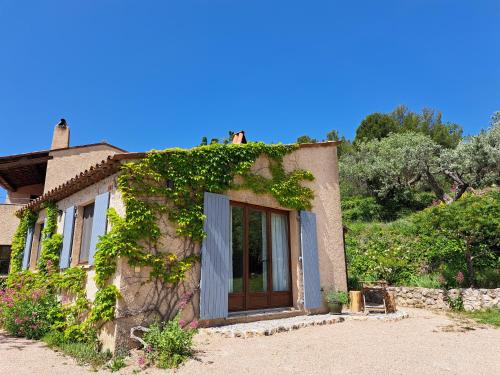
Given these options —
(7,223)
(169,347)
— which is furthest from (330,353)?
(7,223)

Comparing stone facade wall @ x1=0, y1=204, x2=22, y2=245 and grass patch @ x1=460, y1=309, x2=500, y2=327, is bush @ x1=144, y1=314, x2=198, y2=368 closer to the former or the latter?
grass patch @ x1=460, y1=309, x2=500, y2=327

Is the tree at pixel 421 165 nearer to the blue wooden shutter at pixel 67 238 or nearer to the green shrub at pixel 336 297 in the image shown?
the green shrub at pixel 336 297

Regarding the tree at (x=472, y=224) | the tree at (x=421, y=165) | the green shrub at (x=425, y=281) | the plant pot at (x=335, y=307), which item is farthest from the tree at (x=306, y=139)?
the plant pot at (x=335, y=307)

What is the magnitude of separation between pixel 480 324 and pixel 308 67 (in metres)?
9.54

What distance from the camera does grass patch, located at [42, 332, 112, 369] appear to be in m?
5.08

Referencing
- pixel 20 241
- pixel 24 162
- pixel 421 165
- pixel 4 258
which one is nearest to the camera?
pixel 20 241

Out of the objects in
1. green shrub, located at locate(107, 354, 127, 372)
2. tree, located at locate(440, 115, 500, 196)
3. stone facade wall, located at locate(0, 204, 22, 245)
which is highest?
tree, located at locate(440, 115, 500, 196)

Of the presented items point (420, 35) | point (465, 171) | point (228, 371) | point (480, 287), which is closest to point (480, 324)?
point (480, 287)

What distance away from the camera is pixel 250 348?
213 inches

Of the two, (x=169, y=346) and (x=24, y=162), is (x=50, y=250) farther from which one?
(x=24, y=162)

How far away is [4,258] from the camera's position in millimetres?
14688

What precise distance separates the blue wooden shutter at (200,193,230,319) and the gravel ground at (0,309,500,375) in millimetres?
699

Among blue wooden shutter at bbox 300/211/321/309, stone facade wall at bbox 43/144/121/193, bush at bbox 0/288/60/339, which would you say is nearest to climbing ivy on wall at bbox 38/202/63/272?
bush at bbox 0/288/60/339

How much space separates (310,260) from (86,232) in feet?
17.7
